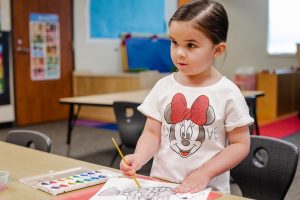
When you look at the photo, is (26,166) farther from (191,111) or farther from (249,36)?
(249,36)

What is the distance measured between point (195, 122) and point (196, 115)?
0.02 metres

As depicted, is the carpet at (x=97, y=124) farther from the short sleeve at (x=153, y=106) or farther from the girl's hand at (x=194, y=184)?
the girl's hand at (x=194, y=184)

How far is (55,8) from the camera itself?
249 inches

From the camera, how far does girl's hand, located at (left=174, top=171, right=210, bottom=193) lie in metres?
1.07

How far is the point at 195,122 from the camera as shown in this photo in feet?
4.00

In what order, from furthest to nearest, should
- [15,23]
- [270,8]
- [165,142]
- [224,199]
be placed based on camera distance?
[270,8]
[15,23]
[165,142]
[224,199]

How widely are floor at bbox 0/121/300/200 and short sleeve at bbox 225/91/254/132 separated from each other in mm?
2076

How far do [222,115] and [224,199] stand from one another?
0.27 metres

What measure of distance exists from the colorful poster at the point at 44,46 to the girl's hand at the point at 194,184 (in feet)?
17.4

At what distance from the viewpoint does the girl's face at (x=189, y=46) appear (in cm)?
112

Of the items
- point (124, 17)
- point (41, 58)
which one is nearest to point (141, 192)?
point (41, 58)

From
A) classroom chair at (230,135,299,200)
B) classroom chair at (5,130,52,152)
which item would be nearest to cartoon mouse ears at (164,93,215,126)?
classroom chair at (230,135,299,200)

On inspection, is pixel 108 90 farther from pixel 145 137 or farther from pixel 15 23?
pixel 145 137

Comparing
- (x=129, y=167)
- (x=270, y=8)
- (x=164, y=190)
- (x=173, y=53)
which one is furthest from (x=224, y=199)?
(x=270, y=8)
